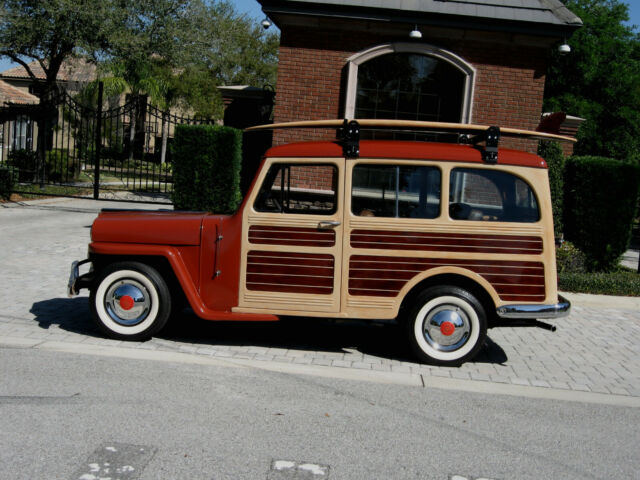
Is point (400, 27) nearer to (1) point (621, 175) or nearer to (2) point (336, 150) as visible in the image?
(1) point (621, 175)

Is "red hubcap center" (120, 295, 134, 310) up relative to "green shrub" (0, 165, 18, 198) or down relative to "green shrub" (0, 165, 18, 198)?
down

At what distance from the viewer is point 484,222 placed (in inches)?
228

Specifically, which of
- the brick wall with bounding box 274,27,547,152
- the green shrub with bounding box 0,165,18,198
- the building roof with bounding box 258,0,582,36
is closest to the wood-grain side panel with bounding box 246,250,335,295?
the brick wall with bounding box 274,27,547,152

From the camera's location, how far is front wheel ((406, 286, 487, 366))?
5.78 m

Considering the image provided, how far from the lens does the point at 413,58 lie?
13688 mm

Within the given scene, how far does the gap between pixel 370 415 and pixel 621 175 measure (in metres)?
7.62

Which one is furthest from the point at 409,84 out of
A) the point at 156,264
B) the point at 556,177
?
the point at 156,264

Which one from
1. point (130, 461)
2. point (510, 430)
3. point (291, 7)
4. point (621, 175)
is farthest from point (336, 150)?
point (291, 7)

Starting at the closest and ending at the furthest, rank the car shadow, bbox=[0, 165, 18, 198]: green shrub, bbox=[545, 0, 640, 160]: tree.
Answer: the car shadow
bbox=[0, 165, 18, 198]: green shrub
bbox=[545, 0, 640, 160]: tree

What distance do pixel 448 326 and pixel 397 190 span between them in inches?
53.8

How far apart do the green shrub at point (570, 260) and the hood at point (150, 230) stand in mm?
6793

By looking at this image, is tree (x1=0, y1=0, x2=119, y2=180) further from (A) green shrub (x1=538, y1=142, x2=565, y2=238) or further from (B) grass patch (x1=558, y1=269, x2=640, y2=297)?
(B) grass patch (x1=558, y1=269, x2=640, y2=297)

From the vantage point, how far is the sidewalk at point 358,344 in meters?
5.79

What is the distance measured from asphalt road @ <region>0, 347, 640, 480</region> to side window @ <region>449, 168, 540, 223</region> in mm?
1670
